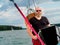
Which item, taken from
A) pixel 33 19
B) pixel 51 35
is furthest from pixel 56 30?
pixel 33 19

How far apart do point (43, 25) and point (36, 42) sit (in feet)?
2.20

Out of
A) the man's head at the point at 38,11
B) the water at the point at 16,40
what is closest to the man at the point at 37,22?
the man's head at the point at 38,11

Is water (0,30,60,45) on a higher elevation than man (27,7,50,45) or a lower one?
lower

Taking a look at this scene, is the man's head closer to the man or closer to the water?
the man

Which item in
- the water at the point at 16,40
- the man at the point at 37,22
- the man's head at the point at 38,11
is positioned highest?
the man's head at the point at 38,11

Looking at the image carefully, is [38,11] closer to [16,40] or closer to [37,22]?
[37,22]

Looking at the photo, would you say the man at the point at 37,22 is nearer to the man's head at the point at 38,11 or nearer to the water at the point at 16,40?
the man's head at the point at 38,11

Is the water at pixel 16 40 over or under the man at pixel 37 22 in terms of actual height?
under

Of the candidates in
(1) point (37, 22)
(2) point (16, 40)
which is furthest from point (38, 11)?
(2) point (16, 40)

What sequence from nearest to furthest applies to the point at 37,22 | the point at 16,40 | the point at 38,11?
1. the point at 38,11
2. the point at 37,22
3. the point at 16,40

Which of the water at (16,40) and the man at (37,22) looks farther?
the water at (16,40)

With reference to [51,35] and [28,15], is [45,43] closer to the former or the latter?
[51,35]

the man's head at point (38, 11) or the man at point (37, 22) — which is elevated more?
the man's head at point (38, 11)

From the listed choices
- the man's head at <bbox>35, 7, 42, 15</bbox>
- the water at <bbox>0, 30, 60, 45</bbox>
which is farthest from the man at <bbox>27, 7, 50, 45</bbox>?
the water at <bbox>0, 30, 60, 45</bbox>
